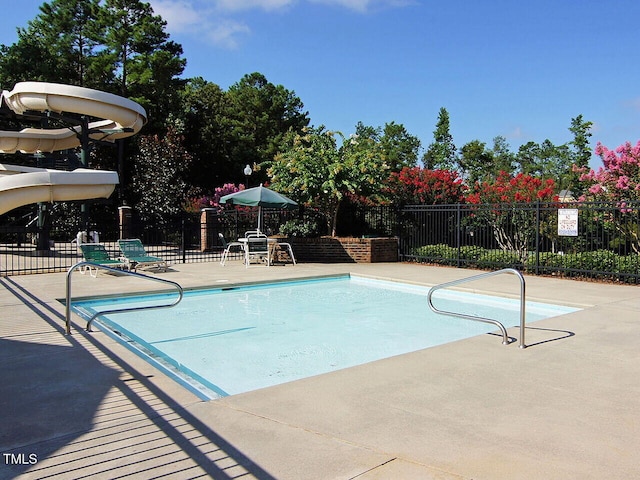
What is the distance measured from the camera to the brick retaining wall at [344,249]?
52.9ft

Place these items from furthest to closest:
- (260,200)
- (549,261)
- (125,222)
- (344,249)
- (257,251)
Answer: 1. (125,222)
2. (344,249)
3. (257,251)
4. (260,200)
5. (549,261)

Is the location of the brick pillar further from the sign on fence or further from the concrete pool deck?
the sign on fence

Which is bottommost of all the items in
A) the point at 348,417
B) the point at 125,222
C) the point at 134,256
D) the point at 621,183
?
the point at 348,417

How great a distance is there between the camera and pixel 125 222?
1830cm

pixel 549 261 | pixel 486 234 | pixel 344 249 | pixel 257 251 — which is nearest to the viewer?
pixel 549 261

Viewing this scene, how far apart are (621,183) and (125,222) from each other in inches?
597

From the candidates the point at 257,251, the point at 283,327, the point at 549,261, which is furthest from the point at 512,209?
the point at 283,327

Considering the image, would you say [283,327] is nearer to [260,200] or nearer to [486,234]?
[260,200]

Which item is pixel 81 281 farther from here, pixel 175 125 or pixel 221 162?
pixel 221 162

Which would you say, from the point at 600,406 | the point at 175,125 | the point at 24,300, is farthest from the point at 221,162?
the point at 600,406

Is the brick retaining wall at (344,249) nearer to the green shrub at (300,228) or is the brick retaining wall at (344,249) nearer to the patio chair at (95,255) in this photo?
the green shrub at (300,228)

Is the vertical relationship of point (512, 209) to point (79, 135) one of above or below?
below

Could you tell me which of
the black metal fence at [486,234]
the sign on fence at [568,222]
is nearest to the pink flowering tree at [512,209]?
the black metal fence at [486,234]

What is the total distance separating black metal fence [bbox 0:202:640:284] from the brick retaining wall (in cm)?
60
